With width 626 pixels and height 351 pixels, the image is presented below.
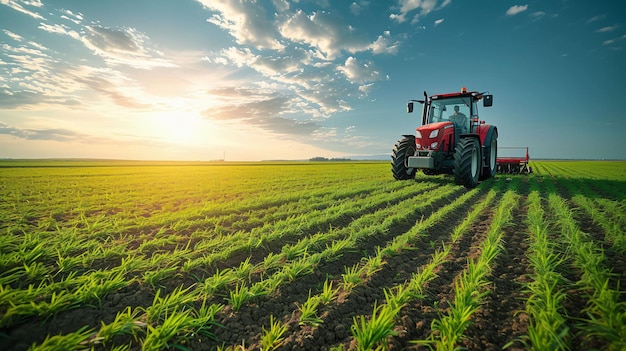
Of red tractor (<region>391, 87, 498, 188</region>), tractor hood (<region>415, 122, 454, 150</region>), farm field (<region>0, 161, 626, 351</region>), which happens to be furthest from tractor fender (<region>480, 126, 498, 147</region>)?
farm field (<region>0, 161, 626, 351</region>)

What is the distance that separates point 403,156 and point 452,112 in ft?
8.64

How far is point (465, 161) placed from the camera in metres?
9.87

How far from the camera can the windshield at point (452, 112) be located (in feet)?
36.7

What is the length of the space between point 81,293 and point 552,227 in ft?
23.7

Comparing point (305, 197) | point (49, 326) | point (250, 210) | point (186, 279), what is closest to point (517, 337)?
point (186, 279)

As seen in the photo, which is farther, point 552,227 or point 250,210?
point 250,210

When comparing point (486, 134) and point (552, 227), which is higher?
point (486, 134)

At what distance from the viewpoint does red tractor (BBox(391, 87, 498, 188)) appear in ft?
33.0

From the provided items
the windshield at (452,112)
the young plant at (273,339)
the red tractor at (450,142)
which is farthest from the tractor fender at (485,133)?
the young plant at (273,339)

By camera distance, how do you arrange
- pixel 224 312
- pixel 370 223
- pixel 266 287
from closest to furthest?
1. pixel 224 312
2. pixel 266 287
3. pixel 370 223

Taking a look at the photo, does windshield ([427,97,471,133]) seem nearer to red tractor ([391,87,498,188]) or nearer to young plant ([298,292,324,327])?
red tractor ([391,87,498,188])

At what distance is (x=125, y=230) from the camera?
5.12 metres

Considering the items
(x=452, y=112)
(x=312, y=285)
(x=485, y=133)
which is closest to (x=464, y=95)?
(x=452, y=112)

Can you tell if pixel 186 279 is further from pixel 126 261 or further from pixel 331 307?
pixel 331 307
